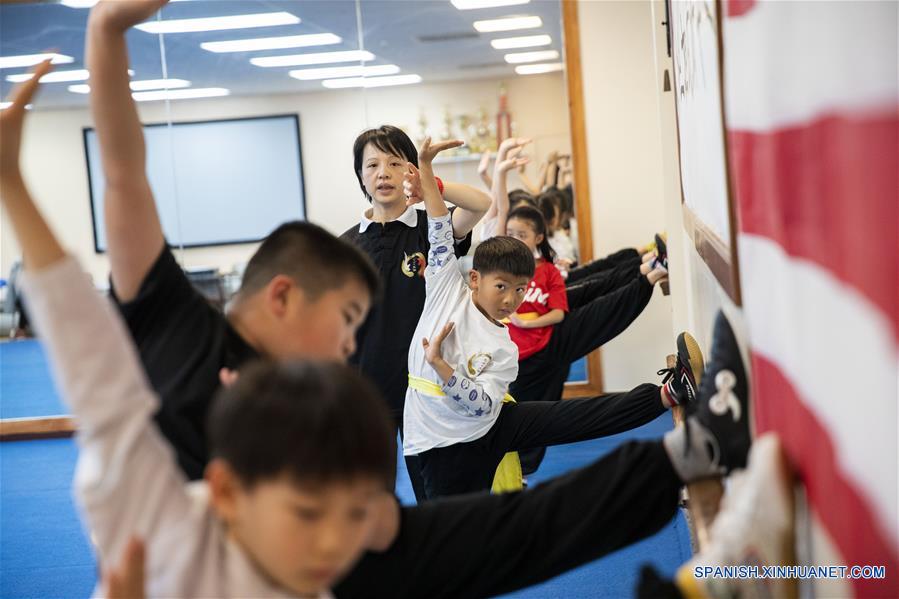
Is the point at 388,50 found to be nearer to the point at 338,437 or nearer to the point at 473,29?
the point at 473,29

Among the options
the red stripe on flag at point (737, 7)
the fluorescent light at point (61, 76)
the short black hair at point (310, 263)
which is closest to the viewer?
the red stripe on flag at point (737, 7)

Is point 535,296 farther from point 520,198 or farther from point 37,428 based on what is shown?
point 37,428

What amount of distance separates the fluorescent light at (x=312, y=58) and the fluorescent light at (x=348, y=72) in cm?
5

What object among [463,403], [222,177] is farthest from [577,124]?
[463,403]

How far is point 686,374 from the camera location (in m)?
2.37

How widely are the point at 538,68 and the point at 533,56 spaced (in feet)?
0.26

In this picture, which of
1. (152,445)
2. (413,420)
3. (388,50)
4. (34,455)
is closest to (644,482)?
(152,445)

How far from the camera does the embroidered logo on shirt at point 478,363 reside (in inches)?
115

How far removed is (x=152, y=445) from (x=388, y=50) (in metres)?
5.17

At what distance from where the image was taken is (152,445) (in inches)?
43.9

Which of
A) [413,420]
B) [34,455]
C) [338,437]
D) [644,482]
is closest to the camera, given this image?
[338,437]

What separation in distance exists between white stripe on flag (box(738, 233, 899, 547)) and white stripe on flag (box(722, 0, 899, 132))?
16 centimetres

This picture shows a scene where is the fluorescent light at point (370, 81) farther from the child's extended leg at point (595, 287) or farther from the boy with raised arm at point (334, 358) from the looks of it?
the boy with raised arm at point (334, 358)

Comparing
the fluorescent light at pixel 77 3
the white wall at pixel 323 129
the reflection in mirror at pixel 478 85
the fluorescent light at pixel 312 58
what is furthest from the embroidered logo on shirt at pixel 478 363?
the fluorescent light at pixel 77 3
